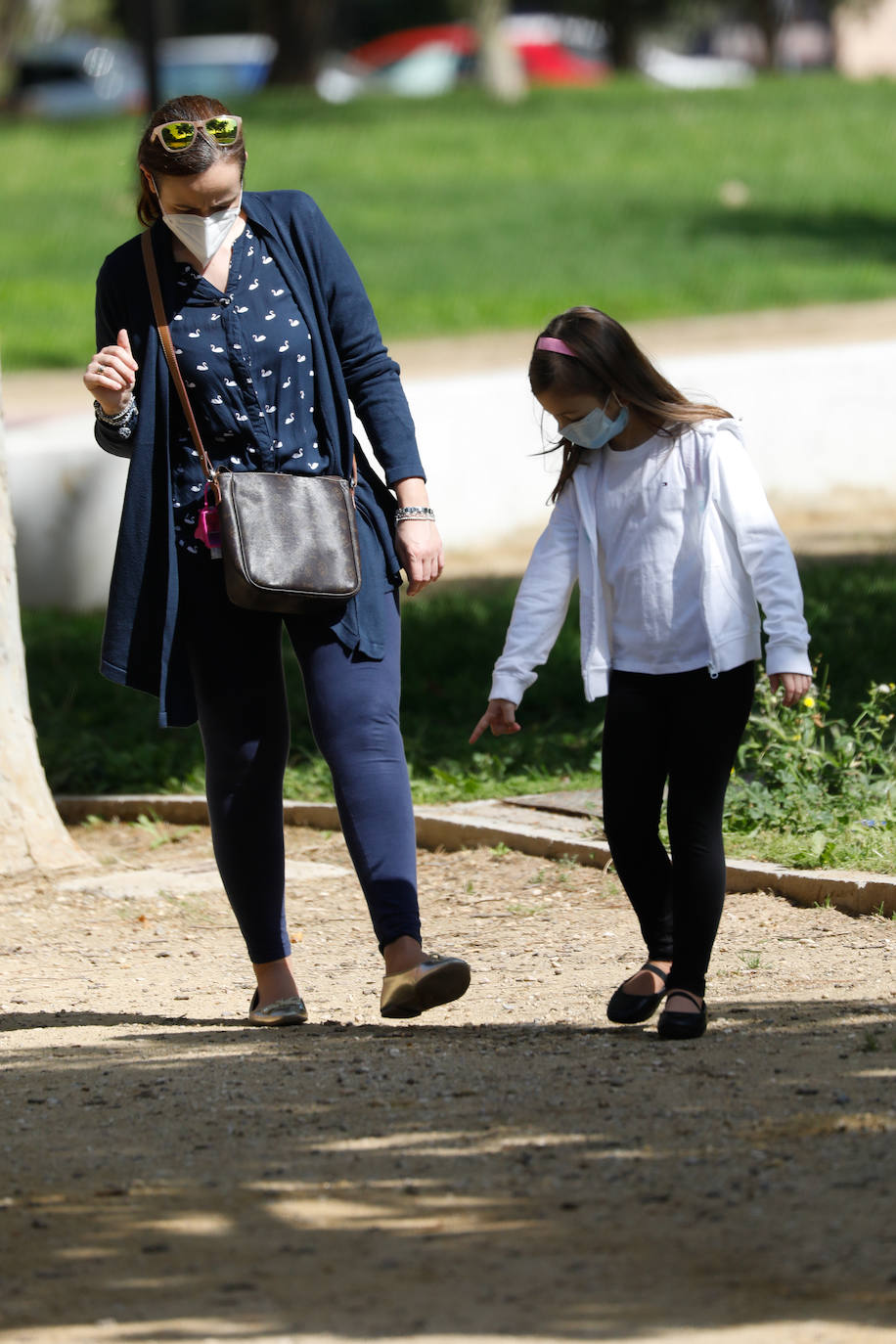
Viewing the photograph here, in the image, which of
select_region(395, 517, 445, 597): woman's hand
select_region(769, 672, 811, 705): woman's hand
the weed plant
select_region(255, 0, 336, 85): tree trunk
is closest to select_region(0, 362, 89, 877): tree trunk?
the weed plant

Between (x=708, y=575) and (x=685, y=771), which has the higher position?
(x=708, y=575)

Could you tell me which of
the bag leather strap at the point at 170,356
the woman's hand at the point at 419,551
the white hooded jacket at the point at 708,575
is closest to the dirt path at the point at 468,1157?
the white hooded jacket at the point at 708,575

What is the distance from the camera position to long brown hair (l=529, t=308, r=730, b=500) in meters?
4.21

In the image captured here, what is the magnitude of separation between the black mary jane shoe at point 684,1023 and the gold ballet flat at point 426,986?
421 millimetres

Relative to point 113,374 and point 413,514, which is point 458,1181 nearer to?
point 413,514

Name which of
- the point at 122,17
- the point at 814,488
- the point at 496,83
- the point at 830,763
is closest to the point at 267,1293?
the point at 830,763

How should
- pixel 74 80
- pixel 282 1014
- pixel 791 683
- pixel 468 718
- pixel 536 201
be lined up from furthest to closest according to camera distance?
pixel 74 80
pixel 536 201
pixel 468 718
pixel 282 1014
pixel 791 683

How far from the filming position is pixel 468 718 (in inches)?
319

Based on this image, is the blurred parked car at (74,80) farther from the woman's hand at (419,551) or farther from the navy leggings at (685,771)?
the navy leggings at (685,771)

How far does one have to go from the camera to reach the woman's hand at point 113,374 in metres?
4.21

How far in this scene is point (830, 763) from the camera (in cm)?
641

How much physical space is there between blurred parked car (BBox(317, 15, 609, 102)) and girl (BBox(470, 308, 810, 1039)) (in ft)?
116

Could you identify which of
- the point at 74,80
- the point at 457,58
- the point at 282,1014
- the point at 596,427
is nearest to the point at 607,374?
the point at 596,427

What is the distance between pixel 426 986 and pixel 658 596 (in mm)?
948
